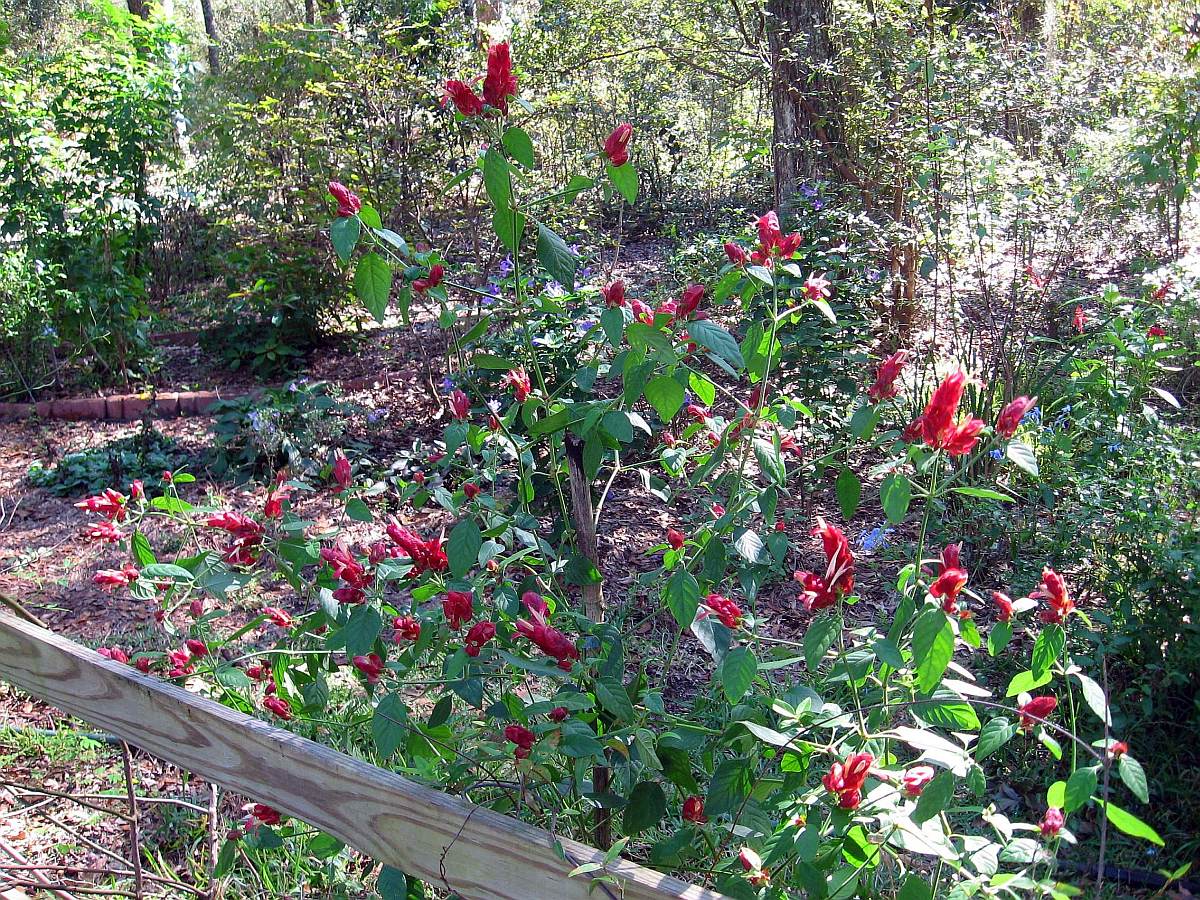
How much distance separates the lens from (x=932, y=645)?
105 cm

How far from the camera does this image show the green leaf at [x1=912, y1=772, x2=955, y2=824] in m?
1.02

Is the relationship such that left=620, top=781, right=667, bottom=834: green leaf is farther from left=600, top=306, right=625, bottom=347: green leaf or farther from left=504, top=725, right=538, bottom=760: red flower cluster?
left=600, top=306, right=625, bottom=347: green leaf

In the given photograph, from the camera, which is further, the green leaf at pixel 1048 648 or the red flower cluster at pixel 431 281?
the red flower cluster at pixel 431 281

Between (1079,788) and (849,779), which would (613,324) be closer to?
(849,779)

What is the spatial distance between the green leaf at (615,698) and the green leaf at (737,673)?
0.16m

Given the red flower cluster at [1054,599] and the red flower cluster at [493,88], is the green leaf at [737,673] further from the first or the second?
the red flower cluster at [493,88]

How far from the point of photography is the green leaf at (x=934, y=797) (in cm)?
102

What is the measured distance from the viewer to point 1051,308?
4773 mm

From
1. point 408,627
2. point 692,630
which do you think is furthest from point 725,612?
Result: point 408,627

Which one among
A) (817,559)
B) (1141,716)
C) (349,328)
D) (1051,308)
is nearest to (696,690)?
(817,559)

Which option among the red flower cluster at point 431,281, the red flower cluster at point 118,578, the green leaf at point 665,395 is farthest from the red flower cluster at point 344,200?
the red flower cluster at point 118,578

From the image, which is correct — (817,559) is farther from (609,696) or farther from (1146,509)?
(609,696)

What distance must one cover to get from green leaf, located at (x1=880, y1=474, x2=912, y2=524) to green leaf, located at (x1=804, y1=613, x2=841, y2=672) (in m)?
0.17

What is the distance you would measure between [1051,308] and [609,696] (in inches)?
167
